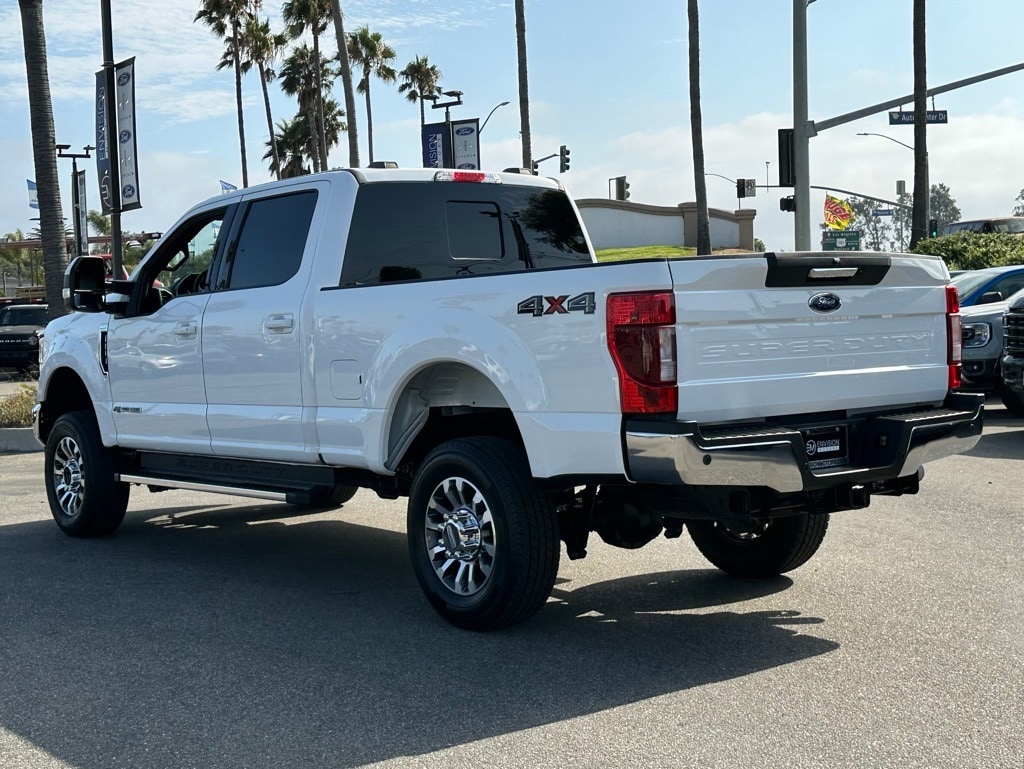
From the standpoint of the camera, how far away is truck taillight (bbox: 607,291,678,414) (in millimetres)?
5043

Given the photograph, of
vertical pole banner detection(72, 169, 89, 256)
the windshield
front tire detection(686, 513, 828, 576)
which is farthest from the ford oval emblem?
vertical pole banner detection(72, 169, 89, 256)

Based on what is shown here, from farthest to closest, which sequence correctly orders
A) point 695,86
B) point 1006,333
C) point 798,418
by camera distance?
point 695,86 → point 1006,333 → point 798,418

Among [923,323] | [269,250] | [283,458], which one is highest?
[269,250]

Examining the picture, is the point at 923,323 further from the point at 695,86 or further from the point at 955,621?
A: the point at 695,86

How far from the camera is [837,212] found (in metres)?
53.5

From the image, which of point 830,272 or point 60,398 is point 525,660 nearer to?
point 830,272

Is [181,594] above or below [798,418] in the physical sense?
below

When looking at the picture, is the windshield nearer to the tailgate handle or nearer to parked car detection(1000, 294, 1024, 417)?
parked car detection(1000, 294, 1024, 417)

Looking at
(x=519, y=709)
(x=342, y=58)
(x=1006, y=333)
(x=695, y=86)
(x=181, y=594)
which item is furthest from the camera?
(x=695, y=86)

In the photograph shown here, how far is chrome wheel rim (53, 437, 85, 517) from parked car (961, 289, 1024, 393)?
429 inches

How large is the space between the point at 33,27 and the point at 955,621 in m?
16.9

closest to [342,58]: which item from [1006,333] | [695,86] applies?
[695,86]

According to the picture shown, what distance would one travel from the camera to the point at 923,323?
235 inches

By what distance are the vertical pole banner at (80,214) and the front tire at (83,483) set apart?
2269 cm
